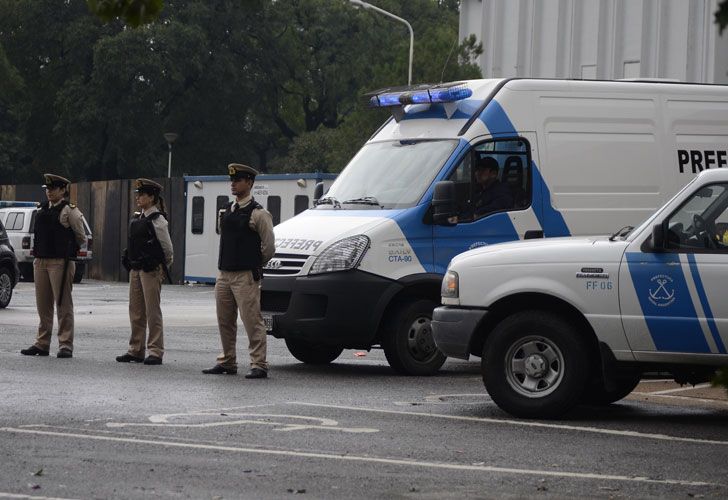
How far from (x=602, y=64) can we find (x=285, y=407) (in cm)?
3118

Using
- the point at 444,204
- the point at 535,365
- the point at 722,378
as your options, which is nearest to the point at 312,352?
the point at 444,204

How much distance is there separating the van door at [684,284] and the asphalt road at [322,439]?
62 centimetres

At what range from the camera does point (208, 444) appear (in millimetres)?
9312

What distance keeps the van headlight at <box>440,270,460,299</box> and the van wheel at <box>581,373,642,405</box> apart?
127cm

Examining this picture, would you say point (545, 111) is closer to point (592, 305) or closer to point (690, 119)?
point (690, 119)

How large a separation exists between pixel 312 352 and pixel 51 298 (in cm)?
265

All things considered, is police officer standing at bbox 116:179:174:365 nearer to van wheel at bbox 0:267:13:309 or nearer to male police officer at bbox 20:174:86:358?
male police officer at bbox 20:174:86:358

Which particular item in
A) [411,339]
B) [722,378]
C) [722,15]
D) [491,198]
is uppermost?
[722,15]

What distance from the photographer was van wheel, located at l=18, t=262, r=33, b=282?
119ft

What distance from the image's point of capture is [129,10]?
5.76m

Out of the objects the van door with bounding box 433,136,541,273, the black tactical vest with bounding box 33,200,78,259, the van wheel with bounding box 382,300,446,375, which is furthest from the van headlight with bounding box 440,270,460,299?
the black tactical vest with bounding box 33,200,78,259

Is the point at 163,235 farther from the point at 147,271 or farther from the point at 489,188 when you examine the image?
the point at 489,188

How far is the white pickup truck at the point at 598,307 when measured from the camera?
10562 millimetres

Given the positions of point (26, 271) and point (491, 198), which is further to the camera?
point (26, 271)
